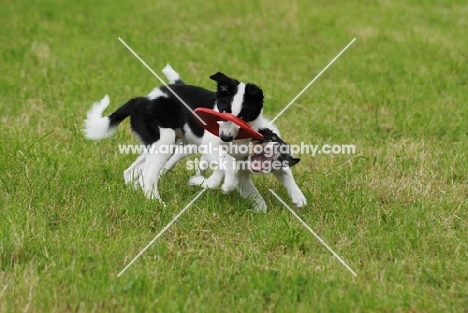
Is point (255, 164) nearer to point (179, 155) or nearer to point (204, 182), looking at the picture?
point (204, 182)

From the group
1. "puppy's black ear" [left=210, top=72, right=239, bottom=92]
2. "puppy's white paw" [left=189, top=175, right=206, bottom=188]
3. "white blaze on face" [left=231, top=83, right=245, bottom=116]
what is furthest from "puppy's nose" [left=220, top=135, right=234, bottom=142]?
"puppy's white paw" [left=189, top=175, right=206, bottom=188]

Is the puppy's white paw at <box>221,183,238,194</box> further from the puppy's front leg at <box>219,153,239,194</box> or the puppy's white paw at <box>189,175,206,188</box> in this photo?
the puppy's white paw at <box>189,175,206,188</box>

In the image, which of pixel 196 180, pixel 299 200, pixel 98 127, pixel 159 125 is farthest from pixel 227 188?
pixel 98 127

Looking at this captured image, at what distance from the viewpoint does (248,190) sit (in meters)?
5.70

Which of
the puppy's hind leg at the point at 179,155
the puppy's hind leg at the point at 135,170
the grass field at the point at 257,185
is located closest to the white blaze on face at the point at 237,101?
the grass field at the point at 257,185

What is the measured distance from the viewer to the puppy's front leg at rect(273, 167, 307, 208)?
5562 mm

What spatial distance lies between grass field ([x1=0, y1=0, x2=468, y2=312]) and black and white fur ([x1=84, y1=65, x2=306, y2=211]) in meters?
0.15

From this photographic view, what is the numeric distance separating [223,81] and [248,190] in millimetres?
846

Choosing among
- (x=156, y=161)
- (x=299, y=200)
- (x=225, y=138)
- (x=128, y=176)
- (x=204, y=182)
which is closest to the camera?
(x=225, y=138)

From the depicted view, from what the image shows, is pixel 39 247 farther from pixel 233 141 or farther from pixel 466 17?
pixel 466 17

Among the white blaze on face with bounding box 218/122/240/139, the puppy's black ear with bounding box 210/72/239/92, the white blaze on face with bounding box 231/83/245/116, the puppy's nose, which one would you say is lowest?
the puppy's nose

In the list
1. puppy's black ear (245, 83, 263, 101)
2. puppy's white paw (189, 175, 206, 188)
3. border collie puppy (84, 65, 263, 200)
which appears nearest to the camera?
puppy's black ear (245, 83, 263, 101)

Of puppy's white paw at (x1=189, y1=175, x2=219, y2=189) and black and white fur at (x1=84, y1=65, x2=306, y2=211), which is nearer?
black and white fur at (x1=84, y1=65, x2=306, y2=211)

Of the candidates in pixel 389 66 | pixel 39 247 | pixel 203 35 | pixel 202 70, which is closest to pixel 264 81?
pixel 202 70
